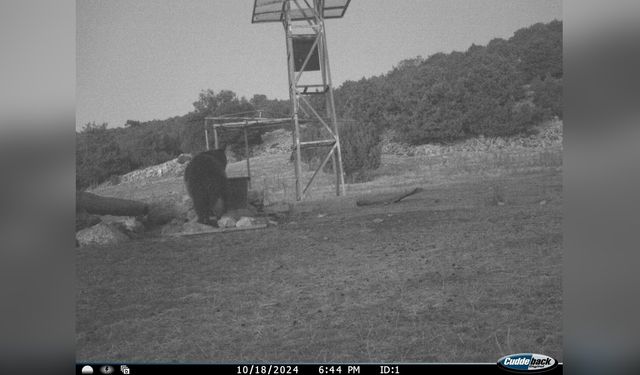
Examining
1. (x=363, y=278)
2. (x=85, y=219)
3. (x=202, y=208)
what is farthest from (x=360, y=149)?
(x=85, y=219)

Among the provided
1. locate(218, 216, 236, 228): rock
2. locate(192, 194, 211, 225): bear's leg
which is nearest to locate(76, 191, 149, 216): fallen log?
locate(192, 194, 211, 225): bear's leg

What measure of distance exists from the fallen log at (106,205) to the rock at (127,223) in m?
0.03

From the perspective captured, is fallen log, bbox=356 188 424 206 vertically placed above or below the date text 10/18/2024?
above

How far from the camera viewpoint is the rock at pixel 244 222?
3068 millimetres

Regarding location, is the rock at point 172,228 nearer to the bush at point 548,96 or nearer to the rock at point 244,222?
the rock at point 244,222

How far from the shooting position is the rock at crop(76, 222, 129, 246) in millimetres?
3041

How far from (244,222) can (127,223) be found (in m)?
0.74

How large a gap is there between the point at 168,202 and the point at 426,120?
165cm

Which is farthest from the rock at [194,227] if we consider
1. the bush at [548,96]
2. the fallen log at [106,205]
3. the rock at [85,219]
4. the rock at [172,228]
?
the bush at [548,96]

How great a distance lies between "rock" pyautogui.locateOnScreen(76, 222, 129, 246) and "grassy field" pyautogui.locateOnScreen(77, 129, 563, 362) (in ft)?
0.23

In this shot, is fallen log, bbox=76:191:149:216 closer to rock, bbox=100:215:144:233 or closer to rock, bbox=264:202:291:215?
rock, bbox=100:215:144:233

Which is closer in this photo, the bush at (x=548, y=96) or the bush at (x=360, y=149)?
the bush at (x=548, y=96)
